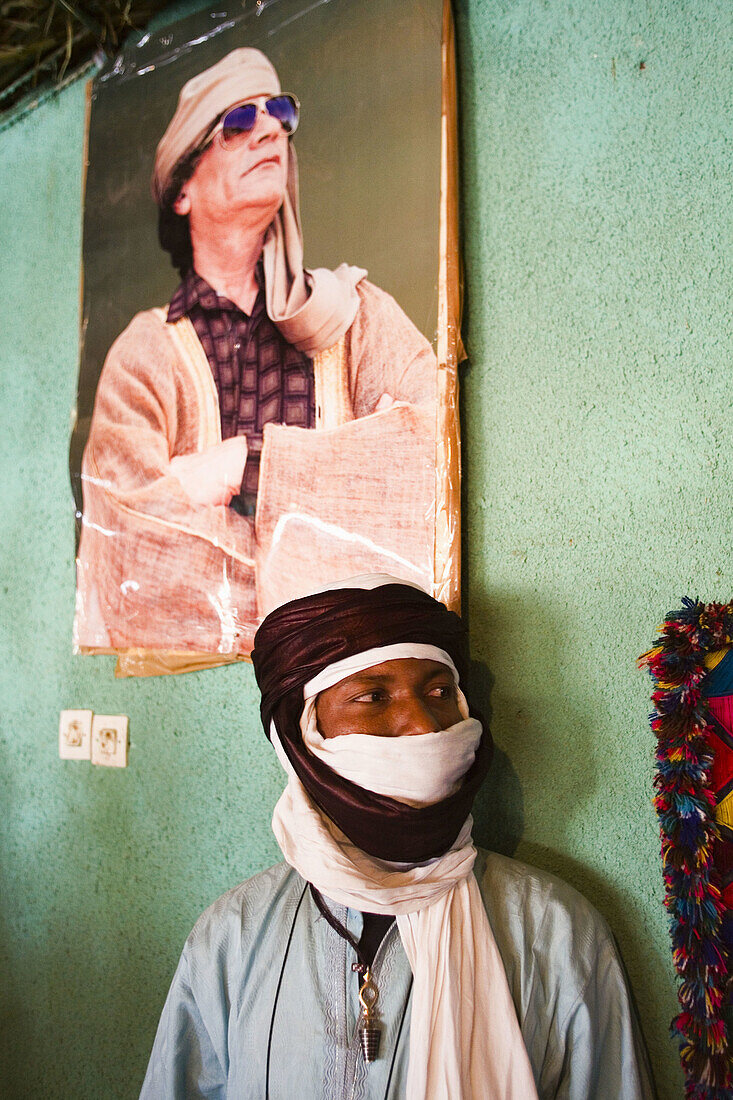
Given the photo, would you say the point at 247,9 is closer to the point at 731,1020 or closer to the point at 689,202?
the point at 689,202

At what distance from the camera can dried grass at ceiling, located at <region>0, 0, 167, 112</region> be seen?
1696 mm

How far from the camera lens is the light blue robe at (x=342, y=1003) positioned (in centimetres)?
96

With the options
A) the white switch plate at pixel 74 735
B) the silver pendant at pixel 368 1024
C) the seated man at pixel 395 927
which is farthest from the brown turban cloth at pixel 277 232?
the silver pendant at pixel 368 1024

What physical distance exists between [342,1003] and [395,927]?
0.37 feet

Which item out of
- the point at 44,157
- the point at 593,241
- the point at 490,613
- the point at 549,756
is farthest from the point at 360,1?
the point at 549,756

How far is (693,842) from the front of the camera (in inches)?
38.4

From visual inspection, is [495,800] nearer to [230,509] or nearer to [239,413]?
[230,509]

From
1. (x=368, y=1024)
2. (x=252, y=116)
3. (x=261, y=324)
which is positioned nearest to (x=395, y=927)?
(x=368, y=1024)

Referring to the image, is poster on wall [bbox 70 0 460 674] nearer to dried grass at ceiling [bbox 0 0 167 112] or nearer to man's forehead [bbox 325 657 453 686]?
dried grass at ceiling [bbox 0 0 167 112]

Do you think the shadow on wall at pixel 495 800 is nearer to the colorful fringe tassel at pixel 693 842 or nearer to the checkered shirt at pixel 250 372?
the colorful fringe tassel at pixel 693 842

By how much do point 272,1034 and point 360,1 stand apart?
1675mm

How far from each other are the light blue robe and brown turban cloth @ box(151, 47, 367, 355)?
93cm

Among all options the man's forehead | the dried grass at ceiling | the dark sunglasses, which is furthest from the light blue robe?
the dried grass at ceiling

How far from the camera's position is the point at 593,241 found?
1.19 meters
